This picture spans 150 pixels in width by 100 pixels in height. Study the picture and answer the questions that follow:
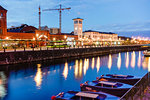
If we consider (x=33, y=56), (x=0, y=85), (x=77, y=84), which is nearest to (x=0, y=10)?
(x=33, y=56)

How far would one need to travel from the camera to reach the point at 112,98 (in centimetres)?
1541

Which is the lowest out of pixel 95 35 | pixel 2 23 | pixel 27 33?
pixel 27 33

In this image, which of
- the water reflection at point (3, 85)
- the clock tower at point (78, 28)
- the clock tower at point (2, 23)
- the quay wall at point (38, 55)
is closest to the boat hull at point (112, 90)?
the water reflection at point (3, 85)

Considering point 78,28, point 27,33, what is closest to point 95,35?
point 78,28

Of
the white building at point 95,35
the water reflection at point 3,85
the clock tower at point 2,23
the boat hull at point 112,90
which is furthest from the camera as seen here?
the white building at point 95,35

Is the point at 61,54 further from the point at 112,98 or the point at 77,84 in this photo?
the point at 112,98

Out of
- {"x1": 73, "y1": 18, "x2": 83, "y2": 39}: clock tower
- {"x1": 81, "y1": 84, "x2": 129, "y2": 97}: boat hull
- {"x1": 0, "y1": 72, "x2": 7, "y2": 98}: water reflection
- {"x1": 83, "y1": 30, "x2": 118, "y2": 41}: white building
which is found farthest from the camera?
{"x1": 83, "y1": 30, "x2": 118, "y2": 41}: white building

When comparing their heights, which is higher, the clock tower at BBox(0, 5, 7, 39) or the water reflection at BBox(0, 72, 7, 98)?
the clock tower at BBox(0, 5, 7, 39)

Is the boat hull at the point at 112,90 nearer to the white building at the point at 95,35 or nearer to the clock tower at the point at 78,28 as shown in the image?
the clock tower at the point at 78,28

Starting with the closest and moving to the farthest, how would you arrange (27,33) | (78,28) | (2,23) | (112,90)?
(112,90), (2,23), (27,33), (78,28)

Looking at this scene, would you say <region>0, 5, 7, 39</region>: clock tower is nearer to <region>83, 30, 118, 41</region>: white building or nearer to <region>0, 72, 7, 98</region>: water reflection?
<region>0, 72, 7, 98</region>: water reflection

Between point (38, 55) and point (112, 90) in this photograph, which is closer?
point (112, 90)

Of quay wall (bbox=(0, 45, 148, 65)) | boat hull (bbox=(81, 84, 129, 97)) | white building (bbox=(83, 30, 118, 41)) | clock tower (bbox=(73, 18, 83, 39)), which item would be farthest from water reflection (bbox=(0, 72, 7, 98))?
white building (bbox=(83, 30, 118, 41))

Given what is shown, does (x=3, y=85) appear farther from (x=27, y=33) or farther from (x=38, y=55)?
(x=27, y=33)
